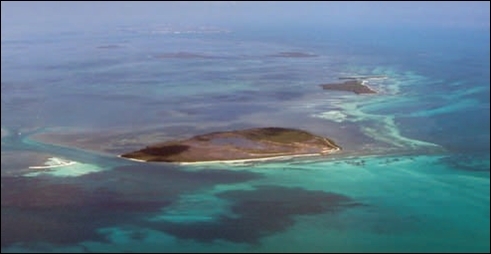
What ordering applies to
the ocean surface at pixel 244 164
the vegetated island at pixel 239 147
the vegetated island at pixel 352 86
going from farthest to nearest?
the vegetated island at pixel 352 86 → the vegetated island at pixel 239 147 → the ocean surface at pixel 244 164

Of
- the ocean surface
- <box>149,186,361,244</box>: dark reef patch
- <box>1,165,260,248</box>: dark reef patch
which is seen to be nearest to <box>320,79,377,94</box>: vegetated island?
the ocean surface

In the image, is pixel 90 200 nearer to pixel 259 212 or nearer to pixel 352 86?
pixel 259 212

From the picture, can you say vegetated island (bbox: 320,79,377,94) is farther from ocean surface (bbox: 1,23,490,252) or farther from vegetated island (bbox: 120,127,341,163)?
vegetated island (bbox: 120,127,341,163)

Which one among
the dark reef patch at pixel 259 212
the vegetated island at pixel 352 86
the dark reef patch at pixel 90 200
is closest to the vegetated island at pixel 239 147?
the dark reef patch at pixel 90 200

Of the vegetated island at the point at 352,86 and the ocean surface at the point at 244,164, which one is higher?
the vegetated island at the point at 352,86

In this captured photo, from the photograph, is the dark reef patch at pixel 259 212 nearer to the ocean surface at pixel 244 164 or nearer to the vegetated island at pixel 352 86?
the ocean surface at pixel 244 164

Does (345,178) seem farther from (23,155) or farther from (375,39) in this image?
(375,39)
